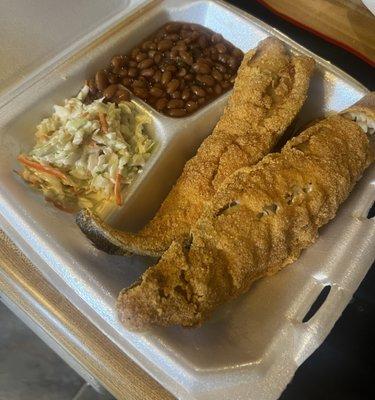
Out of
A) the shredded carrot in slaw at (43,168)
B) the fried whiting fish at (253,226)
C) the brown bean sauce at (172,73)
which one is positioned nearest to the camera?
the fried whiting fish at (253,226)

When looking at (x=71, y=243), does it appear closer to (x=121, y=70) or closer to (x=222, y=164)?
(x=222, y=164)

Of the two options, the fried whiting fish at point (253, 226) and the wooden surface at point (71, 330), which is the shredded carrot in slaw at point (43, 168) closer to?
the wooden surface at point (71, 330)

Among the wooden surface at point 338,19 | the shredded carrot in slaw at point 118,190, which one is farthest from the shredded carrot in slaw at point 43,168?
the wooden surface at point 338,19

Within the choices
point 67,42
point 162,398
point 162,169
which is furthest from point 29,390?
point 67,42

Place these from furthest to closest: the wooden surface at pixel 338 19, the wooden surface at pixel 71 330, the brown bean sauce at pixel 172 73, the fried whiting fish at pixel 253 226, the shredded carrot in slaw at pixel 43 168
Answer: the wooden surface at pixel 338 19 < the brown bean sauce at pixel 172 73 < the shredded carrot in slaw at pixel 43 168 < the wooden surface at pixel 71 330 < the fried whiting fish at pixel 253 226

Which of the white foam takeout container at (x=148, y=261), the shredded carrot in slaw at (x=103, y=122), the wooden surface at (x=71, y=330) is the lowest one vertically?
the wooden surface at (x=71, y=330)

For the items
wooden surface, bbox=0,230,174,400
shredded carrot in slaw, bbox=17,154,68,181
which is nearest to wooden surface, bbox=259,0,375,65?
shredded carrot in slaw, bbox=17,154,68,181

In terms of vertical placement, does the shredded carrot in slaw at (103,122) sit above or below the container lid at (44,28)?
below
